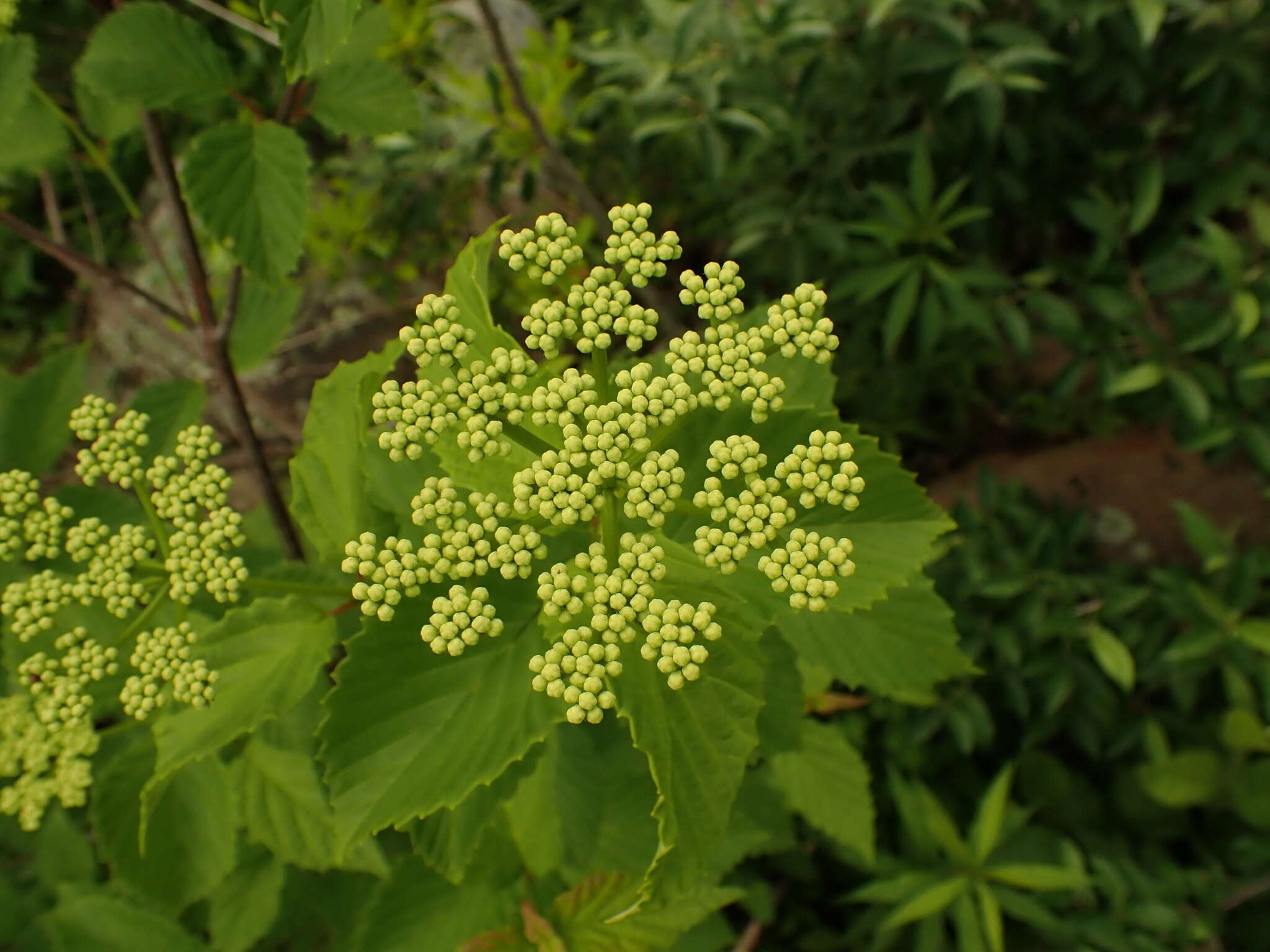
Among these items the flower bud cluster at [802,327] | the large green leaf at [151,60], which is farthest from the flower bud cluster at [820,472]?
the large green leaf at [151,60]

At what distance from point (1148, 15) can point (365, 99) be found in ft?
8.21

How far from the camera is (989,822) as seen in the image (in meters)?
2.94

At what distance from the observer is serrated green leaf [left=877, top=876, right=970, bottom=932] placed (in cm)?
280

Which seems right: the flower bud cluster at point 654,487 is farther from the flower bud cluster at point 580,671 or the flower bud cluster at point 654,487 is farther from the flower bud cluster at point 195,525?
the flower bud cluster at point 195,525

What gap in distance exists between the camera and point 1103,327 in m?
3.54

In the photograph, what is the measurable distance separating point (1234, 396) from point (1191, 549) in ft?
3.81

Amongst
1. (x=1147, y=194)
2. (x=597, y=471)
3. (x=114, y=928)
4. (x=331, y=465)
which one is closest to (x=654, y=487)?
(x=597, y=471)

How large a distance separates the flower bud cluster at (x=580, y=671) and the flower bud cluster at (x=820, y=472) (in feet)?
1.21

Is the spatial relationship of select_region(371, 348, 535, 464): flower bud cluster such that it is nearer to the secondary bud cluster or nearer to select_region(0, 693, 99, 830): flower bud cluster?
the secondary bud cluster

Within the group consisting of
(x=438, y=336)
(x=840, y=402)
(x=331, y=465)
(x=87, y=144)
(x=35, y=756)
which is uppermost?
(x=438, y=336)

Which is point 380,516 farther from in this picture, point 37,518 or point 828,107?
point 828,107

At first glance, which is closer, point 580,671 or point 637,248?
point 580,671

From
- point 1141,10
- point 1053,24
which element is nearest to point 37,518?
point 1141,10

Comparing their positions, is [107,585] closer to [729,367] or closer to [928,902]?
[729,367]
